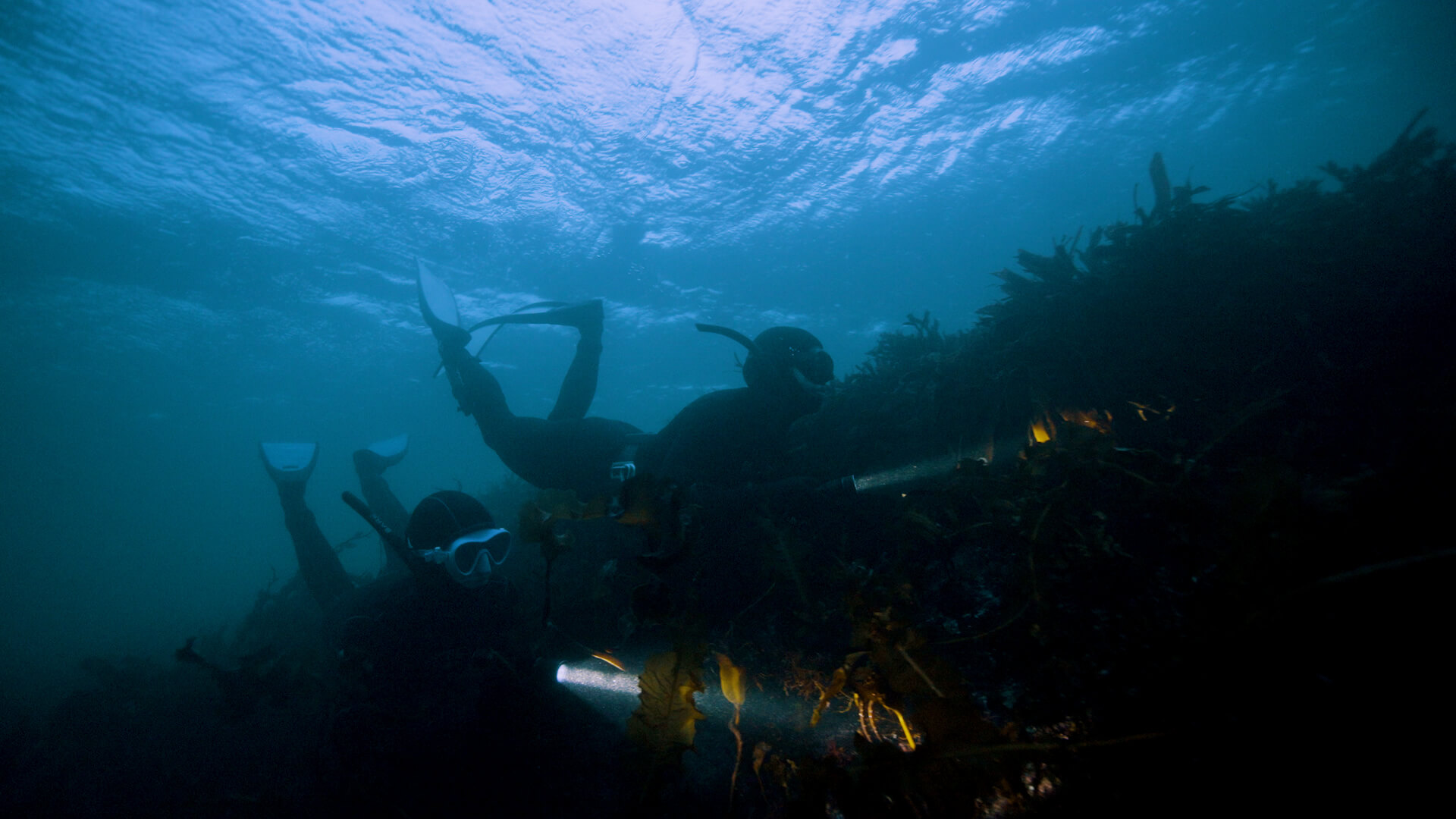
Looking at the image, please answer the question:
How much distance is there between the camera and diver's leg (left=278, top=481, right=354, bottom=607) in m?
6.78

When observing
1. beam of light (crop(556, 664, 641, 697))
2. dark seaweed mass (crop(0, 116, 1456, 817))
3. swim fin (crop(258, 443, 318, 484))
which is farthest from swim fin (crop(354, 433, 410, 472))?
beam of light (crop(556, 664, 641, 697))

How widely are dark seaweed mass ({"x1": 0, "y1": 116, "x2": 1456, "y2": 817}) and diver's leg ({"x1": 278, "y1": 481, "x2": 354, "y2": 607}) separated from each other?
227 centimetres

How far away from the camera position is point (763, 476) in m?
4.07

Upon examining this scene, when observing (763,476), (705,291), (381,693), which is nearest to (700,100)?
(705,291)

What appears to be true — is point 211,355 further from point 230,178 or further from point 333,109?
point 333,109

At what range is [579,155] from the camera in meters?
12.6

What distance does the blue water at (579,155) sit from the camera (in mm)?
9992

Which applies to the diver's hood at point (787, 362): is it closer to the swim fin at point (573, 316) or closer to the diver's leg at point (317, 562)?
the swim fin at point (573, 316)

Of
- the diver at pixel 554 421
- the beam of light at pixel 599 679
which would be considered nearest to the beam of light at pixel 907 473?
the beam of light at pixel 599 679

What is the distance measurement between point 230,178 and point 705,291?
584 inches

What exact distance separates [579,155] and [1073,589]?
47.7 feet

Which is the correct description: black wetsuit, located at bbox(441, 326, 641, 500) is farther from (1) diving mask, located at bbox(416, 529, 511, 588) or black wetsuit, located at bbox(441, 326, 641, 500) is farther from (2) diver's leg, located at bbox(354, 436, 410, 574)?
(2) diver's leg, located at bbox(354, 436, 410, 574)

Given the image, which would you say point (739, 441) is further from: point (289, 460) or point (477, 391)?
point (289, 460)

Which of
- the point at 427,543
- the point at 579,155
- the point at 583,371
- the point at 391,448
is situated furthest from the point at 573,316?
the point at 579,155
